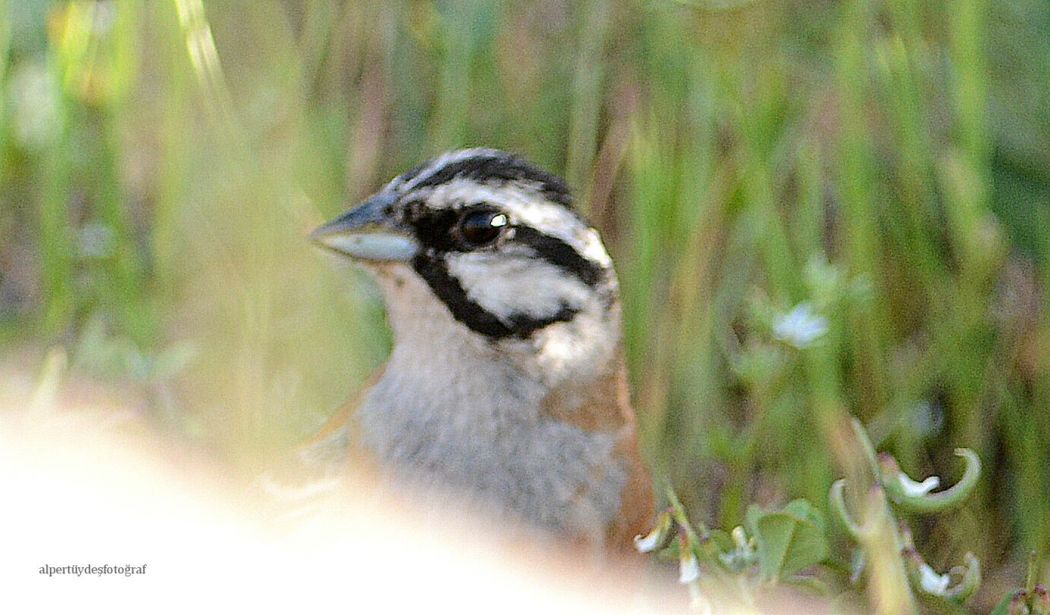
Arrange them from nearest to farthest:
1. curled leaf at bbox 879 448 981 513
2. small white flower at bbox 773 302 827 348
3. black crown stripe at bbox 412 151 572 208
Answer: curled leaf at bbox 879 448 981 513
black crown stripe at bbox 412 151 572 208
small white flower at bbox 773 302 827 348

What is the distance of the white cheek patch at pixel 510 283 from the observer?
179cm

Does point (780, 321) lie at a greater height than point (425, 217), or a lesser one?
lesser

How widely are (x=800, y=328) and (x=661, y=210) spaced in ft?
0.98

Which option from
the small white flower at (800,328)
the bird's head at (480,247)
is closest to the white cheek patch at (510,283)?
the bird's head at (480,247)

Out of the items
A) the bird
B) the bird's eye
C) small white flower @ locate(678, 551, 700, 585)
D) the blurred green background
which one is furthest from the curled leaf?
the blurred green background

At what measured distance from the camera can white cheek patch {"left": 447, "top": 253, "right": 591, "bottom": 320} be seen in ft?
5.86

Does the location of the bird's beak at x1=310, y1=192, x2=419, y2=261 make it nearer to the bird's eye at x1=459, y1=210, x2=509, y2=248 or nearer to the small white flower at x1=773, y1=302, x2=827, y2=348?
the bird's eye at x1=459, y1=210, x2=509, y2=248

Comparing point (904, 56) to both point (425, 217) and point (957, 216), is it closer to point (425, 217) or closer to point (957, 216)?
point (957, 216)

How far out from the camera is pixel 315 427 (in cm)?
216

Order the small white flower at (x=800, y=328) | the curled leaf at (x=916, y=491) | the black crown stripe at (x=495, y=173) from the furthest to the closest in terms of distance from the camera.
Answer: the small white flower at (x=800, y=328), the black crown stripe at (x=495, y=173), the curled leaf at (x=916, y=491)

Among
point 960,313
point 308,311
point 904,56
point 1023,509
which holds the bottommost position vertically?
point 1023,509

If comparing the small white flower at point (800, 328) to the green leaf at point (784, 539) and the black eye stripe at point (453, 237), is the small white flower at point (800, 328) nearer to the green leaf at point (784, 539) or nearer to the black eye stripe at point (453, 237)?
the black eye stripe at point (453, 237)

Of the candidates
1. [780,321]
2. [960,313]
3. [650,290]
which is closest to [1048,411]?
[960,313]

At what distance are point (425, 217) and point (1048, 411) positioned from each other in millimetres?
1071
